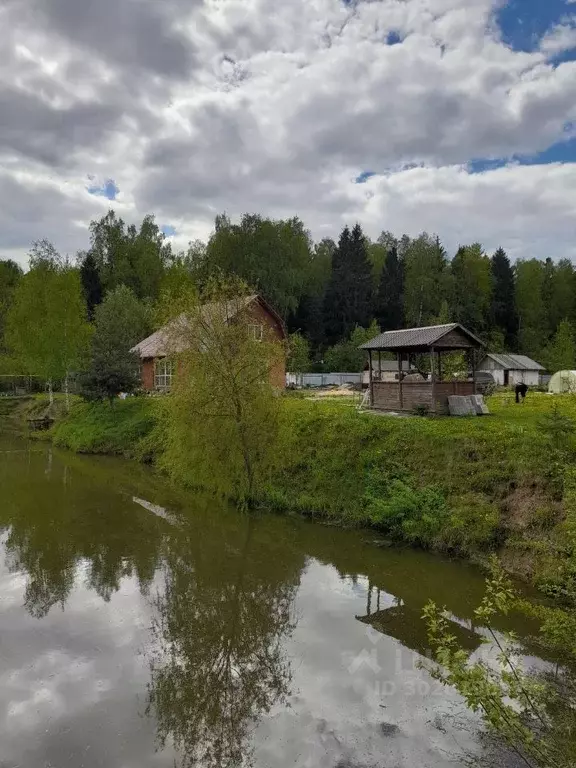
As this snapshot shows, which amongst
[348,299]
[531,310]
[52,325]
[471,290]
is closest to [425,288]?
[471,290]

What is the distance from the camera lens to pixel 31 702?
25.6ft

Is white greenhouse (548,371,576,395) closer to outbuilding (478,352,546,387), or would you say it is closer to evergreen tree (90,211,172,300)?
outbuilding (478,352,546,387)

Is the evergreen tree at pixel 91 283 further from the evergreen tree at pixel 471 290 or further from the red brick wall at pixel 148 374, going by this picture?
the evergreen tree at pixel 471 290

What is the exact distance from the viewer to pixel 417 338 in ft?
71.7

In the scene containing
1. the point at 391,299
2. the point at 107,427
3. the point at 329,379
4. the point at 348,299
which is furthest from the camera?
the point at 391,299

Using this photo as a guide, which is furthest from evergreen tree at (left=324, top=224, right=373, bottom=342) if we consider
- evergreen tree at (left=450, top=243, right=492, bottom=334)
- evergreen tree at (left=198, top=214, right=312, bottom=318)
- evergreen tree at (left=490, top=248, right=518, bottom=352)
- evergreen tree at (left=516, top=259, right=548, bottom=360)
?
evergreen tree at (left=516, top=259, right=548, bottom=360)

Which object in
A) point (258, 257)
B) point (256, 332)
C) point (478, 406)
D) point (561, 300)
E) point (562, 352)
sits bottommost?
point (478, 406)

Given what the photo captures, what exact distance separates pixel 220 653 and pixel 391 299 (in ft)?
210

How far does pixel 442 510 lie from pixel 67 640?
9.28m

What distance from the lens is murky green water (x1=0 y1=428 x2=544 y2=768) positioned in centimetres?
701

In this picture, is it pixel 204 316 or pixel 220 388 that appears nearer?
pixel 220 388

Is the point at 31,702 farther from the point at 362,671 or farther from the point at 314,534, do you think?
the point at 314,534

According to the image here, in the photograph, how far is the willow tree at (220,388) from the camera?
16844 millimetres

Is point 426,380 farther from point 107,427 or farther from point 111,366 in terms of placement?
point 107,427
